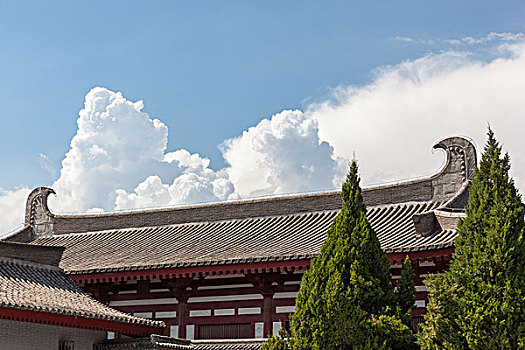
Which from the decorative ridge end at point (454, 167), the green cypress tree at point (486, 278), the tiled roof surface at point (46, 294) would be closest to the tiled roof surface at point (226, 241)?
the decorative ridge end at point (454, 167)

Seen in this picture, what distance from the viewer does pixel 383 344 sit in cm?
1609

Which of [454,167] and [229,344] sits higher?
[454,167]

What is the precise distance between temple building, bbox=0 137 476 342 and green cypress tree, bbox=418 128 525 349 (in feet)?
9.16

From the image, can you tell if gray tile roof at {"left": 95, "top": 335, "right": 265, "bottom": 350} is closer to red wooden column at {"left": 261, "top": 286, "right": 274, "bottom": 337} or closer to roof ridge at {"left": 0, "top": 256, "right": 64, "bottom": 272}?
red wooden column at {"left": 261, "top": 286, "right": 274, "bottom": 337}

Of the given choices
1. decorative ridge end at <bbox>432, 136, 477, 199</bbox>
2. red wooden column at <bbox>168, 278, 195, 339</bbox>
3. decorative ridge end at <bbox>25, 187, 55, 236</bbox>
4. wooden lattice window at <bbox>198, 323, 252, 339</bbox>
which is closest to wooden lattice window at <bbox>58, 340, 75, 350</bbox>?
red wooden column at <bbox>168, 278, 195, 339</bbox>

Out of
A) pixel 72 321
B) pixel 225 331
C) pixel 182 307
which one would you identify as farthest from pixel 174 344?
pixel 72 321

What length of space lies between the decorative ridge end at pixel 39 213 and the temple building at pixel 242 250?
1.87 m

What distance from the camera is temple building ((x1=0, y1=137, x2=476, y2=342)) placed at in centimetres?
2120

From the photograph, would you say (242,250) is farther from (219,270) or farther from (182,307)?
(182,307)

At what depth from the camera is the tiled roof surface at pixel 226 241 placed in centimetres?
2160

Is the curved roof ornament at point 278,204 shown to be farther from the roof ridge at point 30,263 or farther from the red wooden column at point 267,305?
the roof ridge at point 30,263

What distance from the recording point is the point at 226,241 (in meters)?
25.2

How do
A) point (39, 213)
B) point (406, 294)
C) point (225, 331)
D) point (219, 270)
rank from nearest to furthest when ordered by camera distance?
point (406, 294), point (219, 270), point (225, 331), point (39, 213)

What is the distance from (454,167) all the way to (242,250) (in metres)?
7.16
